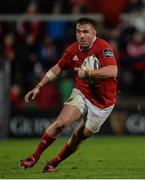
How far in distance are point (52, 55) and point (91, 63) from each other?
9.65 m

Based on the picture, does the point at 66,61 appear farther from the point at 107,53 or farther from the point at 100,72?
the point at 100,72

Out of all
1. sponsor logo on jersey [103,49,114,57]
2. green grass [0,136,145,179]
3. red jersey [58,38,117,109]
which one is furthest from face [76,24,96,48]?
green grass [0,136,145,179]

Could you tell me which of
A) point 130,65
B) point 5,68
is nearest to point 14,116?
point 5,68

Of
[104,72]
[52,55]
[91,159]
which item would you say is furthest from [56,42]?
[104,72]

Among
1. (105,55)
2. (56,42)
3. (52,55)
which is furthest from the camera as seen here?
(56,42)

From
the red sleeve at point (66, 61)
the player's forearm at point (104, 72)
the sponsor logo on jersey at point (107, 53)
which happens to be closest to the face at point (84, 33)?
the sponsor logo on jersey at point (107, 53)

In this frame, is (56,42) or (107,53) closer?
(107,53)

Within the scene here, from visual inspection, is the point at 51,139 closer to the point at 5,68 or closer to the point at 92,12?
the point at 5,68

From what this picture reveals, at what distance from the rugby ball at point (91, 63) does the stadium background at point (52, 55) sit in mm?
9058

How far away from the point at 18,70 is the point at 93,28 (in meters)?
9.96

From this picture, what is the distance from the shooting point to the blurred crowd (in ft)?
68.4

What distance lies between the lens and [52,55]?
68.6 ft

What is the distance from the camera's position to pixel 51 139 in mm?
11289

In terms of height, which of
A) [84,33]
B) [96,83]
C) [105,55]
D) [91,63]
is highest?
[84,33]
